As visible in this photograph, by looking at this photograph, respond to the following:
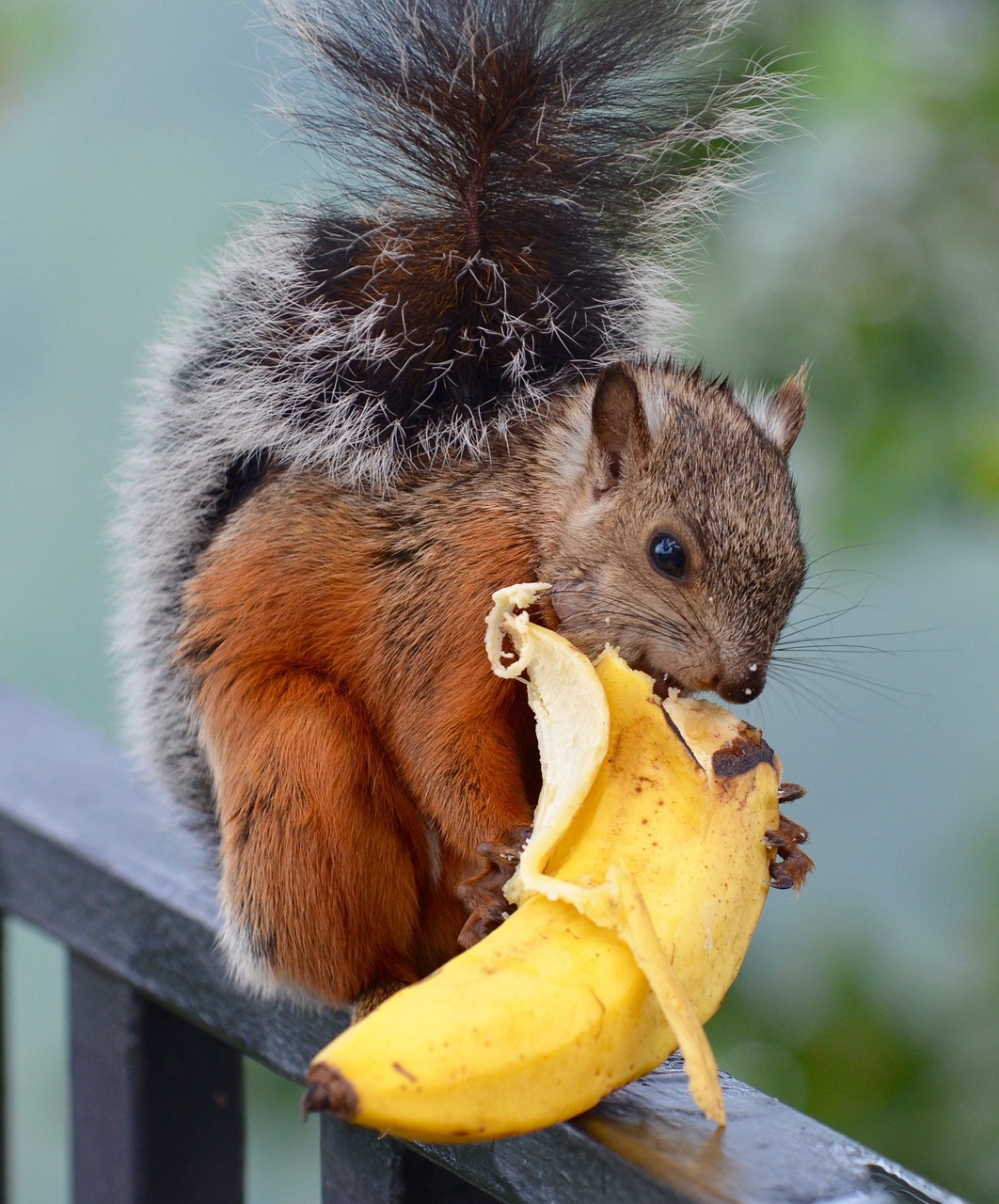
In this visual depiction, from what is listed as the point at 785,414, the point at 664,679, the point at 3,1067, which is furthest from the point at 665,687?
the point at 3,1067

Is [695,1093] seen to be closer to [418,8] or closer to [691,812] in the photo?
[691,812]

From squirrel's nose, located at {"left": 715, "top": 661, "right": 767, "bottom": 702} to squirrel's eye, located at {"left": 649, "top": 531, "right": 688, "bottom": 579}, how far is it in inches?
3.7

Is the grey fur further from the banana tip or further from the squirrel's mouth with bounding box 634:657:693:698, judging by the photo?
the banana tip

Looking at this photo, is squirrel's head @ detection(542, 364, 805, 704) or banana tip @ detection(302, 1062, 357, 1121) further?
squirrel's head @ detection(542, 364, 805, 704)

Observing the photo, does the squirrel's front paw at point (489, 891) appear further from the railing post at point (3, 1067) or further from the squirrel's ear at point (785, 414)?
the railing post at point (3, 1067)

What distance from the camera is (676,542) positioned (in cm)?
116

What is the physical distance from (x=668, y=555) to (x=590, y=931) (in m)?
0.40

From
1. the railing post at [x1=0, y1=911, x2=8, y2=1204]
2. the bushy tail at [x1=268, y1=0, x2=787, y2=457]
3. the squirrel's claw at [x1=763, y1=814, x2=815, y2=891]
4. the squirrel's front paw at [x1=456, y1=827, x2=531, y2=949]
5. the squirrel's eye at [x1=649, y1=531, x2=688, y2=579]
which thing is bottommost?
the railing post at [x1=0, y1=911, x2=8, y2=1204]

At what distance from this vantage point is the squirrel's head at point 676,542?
1124mm

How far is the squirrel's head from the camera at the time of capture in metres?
1.12

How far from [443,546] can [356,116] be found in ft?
1.13

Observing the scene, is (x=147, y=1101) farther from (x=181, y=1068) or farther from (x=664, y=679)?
(x=664, y=679)

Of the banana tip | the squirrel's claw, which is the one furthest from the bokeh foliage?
the banana tip

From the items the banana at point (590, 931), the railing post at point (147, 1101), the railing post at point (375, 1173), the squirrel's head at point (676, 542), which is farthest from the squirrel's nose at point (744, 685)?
the railing post at point (147, 1101)
